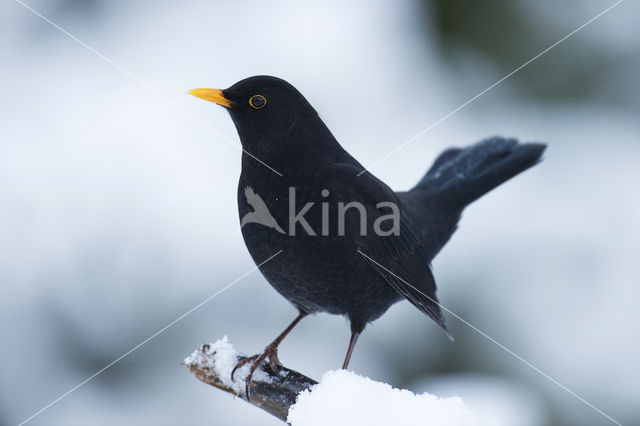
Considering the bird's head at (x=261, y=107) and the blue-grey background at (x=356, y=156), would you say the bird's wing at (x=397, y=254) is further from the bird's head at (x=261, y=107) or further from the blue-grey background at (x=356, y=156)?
the blue-grey background at (x=356, y=156)

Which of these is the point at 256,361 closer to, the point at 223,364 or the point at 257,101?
the point at 223,364

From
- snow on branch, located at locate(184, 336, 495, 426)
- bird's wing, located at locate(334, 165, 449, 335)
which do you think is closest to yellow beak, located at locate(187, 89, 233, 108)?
bird's wing, located at locate(334, 165, 449, 335)

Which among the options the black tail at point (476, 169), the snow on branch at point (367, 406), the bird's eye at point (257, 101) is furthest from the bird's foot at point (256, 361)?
the black tail at point (476, 169)

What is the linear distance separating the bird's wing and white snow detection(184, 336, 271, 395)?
71 cm

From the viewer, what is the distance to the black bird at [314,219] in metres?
2.71

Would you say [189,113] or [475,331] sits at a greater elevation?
[189,113]

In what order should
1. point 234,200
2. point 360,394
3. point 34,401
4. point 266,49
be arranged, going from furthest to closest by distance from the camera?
point 266,49 → point 234,200 → point 34,401 → point 360,394

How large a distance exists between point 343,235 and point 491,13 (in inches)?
131

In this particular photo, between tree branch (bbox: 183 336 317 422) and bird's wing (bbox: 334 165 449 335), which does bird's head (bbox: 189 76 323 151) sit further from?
tree branch (bbox: 183 336 317 422)

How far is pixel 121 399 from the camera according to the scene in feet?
14.1

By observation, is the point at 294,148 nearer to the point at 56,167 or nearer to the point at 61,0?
the point at 56,167

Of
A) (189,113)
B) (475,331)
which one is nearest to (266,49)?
(189,113)

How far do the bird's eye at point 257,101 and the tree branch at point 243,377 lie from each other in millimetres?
1088

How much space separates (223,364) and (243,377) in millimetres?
105
